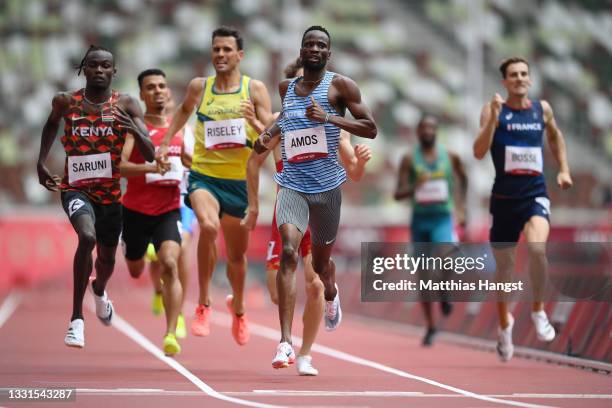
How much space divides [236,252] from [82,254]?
6.89 ft

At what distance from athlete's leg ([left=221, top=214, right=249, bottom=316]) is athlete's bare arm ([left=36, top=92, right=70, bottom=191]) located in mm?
1931

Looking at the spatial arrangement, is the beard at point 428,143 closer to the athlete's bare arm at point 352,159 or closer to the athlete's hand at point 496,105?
the athlete's hand at point 496,105

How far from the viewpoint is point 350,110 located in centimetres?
1050

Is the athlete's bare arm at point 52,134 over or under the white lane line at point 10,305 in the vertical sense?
over

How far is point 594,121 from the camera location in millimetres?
41562

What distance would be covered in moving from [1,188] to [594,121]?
17697 mm

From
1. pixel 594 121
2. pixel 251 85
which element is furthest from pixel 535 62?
pixel 251 85

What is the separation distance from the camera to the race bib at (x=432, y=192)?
644 inches

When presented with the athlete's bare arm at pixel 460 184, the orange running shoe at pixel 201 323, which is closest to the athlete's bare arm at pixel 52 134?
the orange running shoe at pixel 201 323

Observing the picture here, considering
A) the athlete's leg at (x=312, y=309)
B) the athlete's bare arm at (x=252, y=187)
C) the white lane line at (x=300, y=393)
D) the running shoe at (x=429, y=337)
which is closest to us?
the white lane line at (x=300, y=393)

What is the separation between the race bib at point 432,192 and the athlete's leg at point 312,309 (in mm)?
5234

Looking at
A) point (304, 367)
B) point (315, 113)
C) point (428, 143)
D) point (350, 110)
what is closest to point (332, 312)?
point (304, 367)

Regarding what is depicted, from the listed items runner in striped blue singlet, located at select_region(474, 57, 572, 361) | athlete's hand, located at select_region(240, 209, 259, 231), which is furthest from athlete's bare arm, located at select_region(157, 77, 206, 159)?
runner in striped blue singlet, located at select_region(474, 57, 572, 361)

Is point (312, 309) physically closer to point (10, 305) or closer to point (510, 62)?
point (510, 62)
